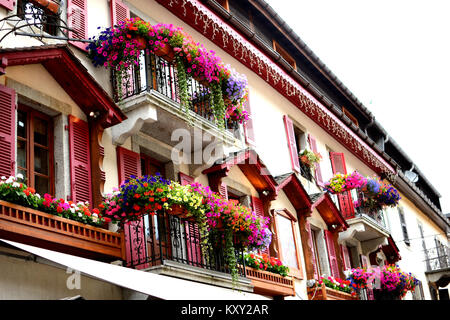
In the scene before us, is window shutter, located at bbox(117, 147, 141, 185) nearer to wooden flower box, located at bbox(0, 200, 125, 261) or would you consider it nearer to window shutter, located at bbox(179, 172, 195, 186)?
window shutter, located at bbox(179, 172, 195, 186)

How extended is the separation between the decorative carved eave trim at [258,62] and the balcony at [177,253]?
451cm

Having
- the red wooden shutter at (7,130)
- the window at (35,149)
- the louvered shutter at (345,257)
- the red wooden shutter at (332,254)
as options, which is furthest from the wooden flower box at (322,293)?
the red wooden shutter at (7,130)

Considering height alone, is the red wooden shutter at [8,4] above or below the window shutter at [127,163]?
above

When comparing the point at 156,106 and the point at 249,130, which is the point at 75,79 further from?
the point at 249,130

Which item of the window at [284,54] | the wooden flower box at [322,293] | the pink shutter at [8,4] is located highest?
the window at [284,54]

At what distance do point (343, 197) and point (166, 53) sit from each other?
368 inches

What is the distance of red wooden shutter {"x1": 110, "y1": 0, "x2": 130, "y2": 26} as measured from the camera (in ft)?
37.6

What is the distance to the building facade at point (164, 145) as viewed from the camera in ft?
28.4

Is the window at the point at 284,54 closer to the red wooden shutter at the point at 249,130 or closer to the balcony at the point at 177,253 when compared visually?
the red wooden shutter at the point at 249,130

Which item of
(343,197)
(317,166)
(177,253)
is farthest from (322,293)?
(177,253)

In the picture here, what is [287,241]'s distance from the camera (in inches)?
584
